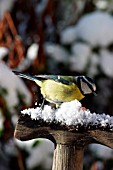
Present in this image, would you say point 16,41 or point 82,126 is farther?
point 16,41

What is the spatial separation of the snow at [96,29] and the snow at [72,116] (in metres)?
2.23

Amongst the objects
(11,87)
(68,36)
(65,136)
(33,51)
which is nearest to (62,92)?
(65,136)

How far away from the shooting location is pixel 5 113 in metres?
2.81

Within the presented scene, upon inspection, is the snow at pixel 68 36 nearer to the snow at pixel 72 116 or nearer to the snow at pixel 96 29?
the snow at pixel 96 29

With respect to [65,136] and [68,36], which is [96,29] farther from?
[65,136]

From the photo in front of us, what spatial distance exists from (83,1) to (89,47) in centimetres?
60

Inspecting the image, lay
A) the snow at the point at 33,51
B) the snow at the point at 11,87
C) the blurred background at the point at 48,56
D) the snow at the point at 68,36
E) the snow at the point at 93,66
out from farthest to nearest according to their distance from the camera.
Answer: the snow at the point at 68,36, the snow at the point at 93,66, the snow at the point at 33,51, the blurred background at the point at 48,56, the snow at the point at 11,87

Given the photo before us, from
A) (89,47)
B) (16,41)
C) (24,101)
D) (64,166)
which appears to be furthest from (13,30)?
(64,166)

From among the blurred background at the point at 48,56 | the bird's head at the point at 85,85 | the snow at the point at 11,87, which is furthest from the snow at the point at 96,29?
the bird's head at the point at 85,85

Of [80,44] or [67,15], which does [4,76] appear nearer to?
[80,44]

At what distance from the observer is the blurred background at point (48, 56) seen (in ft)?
9.33

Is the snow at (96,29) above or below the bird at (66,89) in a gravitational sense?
above

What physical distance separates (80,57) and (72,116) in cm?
217

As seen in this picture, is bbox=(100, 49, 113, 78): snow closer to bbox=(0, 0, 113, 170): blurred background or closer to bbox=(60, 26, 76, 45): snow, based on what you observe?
bbox=(0, 0, 113, 170): blurred background
